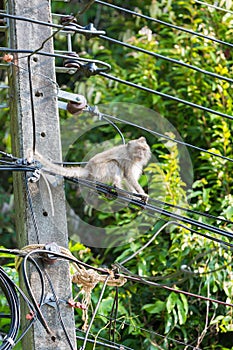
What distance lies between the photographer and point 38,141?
4.22 metres

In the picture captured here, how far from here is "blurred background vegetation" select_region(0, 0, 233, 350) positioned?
6.48 meters

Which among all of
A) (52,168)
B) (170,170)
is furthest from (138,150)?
(52,168)

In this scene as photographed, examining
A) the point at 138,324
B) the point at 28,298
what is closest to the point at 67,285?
the point at 28,298

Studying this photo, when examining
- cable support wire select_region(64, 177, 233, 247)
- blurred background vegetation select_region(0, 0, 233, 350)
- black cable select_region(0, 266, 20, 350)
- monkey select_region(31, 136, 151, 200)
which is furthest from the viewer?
blurred background vegetation select_region(0, 0, 233, 350)

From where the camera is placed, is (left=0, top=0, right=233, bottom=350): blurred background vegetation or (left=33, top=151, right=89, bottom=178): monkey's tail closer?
(left=33, top=151, right=89, bottom=178): monkey's tail

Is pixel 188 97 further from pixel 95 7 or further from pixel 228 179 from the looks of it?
pixel 95 7

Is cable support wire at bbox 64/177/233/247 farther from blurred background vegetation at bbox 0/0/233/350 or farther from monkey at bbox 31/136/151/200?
blurred background vegetation at bbox 0/0/233/350

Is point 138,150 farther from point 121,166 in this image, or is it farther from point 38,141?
point 38,141

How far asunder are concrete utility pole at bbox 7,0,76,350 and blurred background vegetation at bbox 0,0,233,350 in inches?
48.4

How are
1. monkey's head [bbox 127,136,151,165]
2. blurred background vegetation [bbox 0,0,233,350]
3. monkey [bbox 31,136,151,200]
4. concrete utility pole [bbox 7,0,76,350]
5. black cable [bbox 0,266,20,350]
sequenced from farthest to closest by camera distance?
blurred background vegetation [bbox 0,0,233,350] → monkey's head [bbox 127,136,151,165] → monkey [bbox 31,136,151,200] → concrete utility pole [bbox 7,0,76,350] → black cable [bbox 0,266,20,350]

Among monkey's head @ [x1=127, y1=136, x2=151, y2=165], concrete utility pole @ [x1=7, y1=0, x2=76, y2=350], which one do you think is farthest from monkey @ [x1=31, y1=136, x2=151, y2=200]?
concrete utility pole @ [x1=7, y1=0, x2=76, y2=350]

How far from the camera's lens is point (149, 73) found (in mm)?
7590

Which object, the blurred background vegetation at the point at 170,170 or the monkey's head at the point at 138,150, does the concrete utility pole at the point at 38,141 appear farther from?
the monkey's head at the point at 138,150

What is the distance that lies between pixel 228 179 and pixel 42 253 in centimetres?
337
